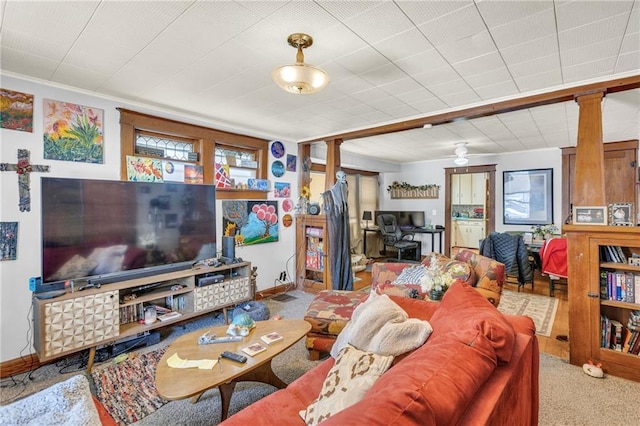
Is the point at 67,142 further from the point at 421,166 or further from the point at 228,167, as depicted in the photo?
the point at 421,166

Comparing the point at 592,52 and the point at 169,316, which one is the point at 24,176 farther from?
the point at 592,52

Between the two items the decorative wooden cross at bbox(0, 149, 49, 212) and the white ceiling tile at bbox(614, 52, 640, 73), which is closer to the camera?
the white ceiling tile at bbox(614, 52, 640, 73)

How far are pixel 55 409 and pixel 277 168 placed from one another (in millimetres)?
3731

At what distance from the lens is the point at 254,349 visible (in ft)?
6.16

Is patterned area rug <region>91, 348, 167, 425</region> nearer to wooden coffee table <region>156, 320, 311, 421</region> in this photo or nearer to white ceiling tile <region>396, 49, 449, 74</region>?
wooden coffee table <region>156, 320, 311, 421</region>

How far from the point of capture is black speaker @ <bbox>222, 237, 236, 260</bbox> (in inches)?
142

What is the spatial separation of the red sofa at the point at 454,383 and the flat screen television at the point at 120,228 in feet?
6.97

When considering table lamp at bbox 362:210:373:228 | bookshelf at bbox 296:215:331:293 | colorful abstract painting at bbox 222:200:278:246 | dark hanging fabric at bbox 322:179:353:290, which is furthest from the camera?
table lamp at bbox 362:210:373:228

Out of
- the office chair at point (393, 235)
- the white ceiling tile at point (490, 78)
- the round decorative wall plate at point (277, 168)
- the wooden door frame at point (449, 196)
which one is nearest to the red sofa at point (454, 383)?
the white ceiling tile at point (490, 78)

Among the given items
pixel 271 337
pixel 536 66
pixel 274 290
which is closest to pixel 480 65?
pixel 536 66

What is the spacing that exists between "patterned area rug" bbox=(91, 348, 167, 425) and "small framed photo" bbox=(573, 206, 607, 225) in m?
3.46

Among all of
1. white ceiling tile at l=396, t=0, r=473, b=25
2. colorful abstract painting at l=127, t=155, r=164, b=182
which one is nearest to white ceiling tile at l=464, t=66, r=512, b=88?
white ceiling tile at l=396, t=0, r=473, b=25

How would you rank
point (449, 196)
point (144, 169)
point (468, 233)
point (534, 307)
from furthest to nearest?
point (468, 233), point (449, 196), point (534, 307), point (144, 169)

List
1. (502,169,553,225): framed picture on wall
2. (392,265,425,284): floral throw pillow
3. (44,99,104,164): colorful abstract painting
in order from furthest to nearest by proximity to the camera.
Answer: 1. (502,169,553,225): framed picture on wall
2. (392,265,425,284): floral throw pillow
3. (44,99,104,164): colorful abstract painting
